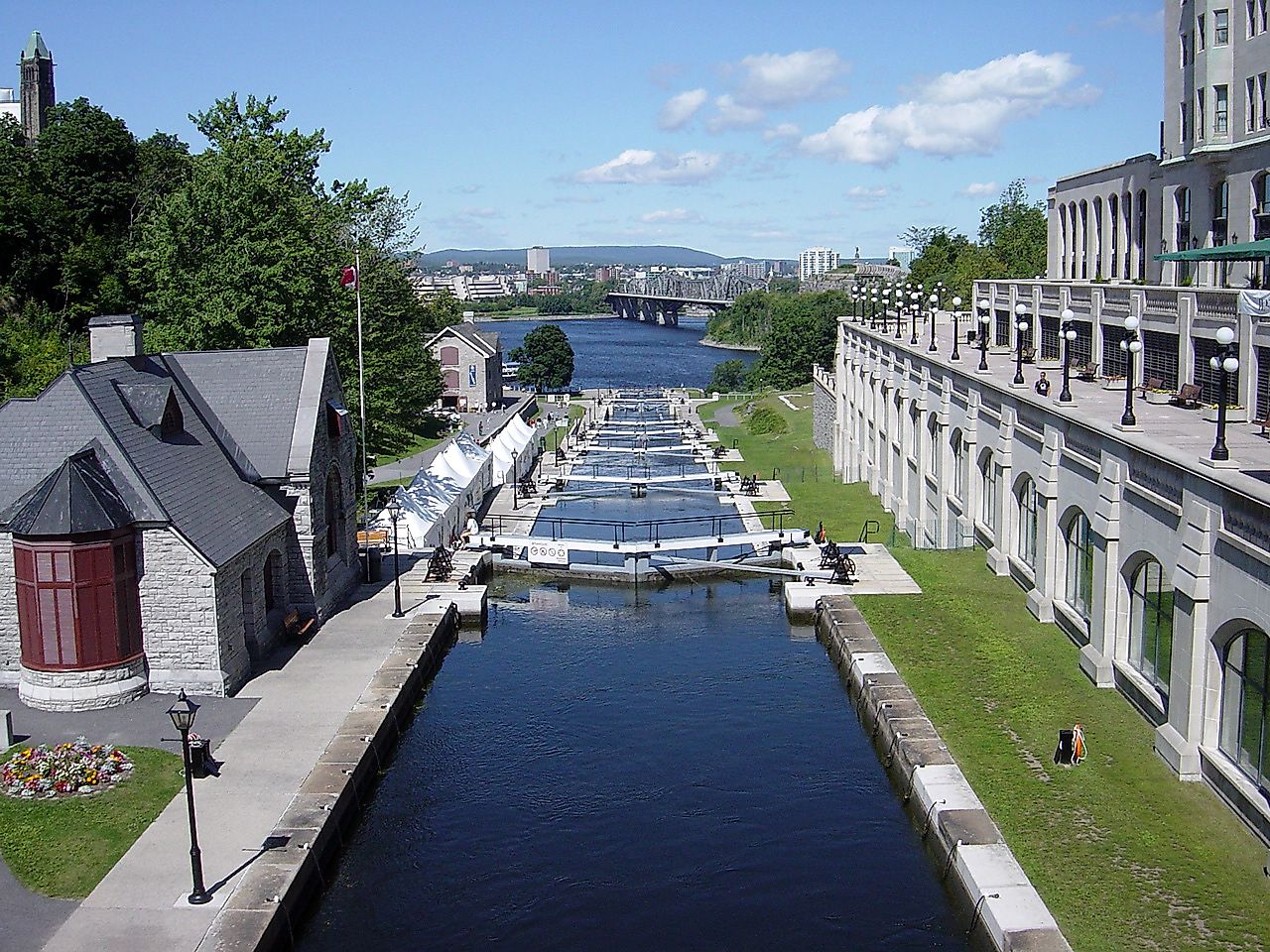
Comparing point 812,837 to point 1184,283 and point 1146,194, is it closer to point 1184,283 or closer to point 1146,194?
point 1184,283

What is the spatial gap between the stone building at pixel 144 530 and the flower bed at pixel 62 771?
314 centimetres

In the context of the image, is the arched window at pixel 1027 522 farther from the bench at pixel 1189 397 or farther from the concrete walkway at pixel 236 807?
the concrete walkway at pixel 236 807

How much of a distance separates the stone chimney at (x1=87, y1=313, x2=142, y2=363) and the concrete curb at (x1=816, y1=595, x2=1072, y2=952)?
18.7 meters

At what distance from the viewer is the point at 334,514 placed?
35.1m

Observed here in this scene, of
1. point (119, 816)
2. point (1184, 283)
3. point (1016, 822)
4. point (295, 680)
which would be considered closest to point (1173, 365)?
point (1184, 283)

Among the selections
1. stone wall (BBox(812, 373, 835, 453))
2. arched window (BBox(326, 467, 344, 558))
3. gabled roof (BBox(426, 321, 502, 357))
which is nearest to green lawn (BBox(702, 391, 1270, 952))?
arched window (BBox(326, 467, 344, 558))

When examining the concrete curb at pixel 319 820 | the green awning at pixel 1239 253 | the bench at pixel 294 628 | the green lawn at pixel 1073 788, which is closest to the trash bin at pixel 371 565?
the bench at pixel 294 628

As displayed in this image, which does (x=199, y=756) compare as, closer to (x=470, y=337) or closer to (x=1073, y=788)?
(x=1073, y=788)

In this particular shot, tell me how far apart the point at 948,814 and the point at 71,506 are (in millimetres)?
17632

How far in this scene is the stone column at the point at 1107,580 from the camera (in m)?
26.7

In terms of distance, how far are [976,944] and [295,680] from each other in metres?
16.2

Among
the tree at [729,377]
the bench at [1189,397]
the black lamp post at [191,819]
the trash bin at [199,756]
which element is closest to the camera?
the black lamp post at [191,819]

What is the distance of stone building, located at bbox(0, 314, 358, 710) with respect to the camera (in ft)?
85.0

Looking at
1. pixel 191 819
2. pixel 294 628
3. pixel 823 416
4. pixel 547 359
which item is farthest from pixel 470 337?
pixel 191 819
